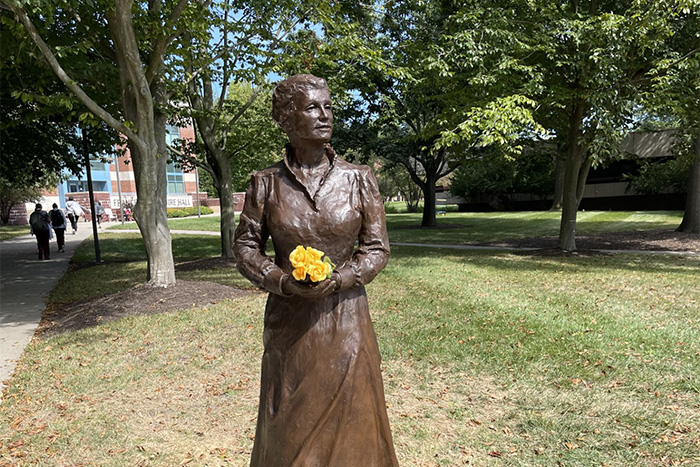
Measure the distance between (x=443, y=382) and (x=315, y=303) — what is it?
11.3ft

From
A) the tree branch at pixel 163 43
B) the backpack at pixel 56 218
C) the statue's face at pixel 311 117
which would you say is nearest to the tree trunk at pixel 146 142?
the tree branch at pixel 163 43

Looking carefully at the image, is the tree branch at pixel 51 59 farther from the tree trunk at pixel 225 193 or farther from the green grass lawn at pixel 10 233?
the green grass lawn at pixel 10 233

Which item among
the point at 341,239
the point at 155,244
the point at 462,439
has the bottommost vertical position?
the point at 462,439

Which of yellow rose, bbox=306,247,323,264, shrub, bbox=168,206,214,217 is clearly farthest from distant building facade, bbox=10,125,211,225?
yellow rose, bbox=306,247,323,264

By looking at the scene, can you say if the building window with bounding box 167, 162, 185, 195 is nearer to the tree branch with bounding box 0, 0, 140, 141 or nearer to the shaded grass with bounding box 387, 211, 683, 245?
the shaded grass with bounding box 387, 211, 683, 245

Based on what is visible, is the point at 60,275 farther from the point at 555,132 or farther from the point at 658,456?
the point at 555,132

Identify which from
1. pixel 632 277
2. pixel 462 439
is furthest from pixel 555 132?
pixel 462 439

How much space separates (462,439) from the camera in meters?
4.06

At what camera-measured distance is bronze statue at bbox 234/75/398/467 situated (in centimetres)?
220

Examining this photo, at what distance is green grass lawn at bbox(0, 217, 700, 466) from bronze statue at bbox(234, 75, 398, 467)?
1866 mm

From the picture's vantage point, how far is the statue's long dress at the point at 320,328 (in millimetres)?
2193

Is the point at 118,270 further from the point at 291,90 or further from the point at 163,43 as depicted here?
the point at 291,90

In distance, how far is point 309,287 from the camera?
6.34 ft

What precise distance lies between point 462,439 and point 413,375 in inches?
51.2
